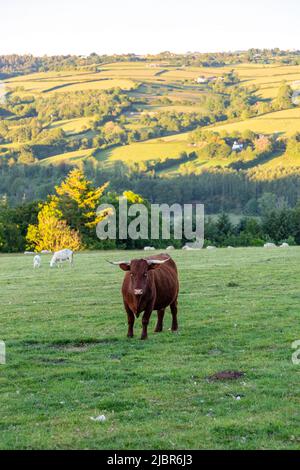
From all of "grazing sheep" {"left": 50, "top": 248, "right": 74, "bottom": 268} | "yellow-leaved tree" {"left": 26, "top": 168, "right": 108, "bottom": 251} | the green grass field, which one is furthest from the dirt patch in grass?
"yellow-leaved tree" {"left": 26, "top": 168, "right": 108, "bottom": 251}

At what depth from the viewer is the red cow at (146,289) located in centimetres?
1593

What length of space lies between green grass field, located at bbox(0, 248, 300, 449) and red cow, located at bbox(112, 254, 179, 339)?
0.52 meters

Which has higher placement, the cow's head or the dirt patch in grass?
the cow's head

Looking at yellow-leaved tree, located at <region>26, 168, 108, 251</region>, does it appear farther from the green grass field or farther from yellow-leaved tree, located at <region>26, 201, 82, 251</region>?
the green grass field

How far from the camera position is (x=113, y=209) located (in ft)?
281

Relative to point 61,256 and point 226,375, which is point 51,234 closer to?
point 61,256

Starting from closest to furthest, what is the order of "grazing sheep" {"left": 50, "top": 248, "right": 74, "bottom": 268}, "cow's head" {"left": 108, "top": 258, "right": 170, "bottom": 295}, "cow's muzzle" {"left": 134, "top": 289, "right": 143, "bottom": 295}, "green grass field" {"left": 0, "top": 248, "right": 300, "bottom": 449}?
1. "green grass field" {"left": 0, "top": 248, "right": 300, "bottom": 449}
2. "cow's muzzle" {"left": 134, "top": 289, "right": 143, "bottom": 295}
3. "cow's head" {"left": 108, "top": 258, "right": 170, "bottom": 295}
4. "grazing sheep" {"left": 50, "top": 248, "right": 74, "bottom": 268}

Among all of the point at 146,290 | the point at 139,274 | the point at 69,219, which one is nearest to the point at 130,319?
the point at 146,290

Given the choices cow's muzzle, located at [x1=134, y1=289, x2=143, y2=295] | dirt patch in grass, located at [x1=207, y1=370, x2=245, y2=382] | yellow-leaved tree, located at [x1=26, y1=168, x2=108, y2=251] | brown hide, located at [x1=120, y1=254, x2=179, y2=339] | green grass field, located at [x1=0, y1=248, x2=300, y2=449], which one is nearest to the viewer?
green grass field, located at [x1=0, y1=248, x2=300, y2=449]

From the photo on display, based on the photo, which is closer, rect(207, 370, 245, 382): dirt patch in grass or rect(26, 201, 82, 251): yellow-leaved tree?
rect(207, 370, 245, 382): dirt patch in grass

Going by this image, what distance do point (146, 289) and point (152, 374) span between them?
3.66 metres

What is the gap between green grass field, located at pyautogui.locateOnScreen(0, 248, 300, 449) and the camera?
9539mm

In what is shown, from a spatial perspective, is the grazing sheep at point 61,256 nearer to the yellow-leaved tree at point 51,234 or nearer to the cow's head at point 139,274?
the cow's head at point 139,274
